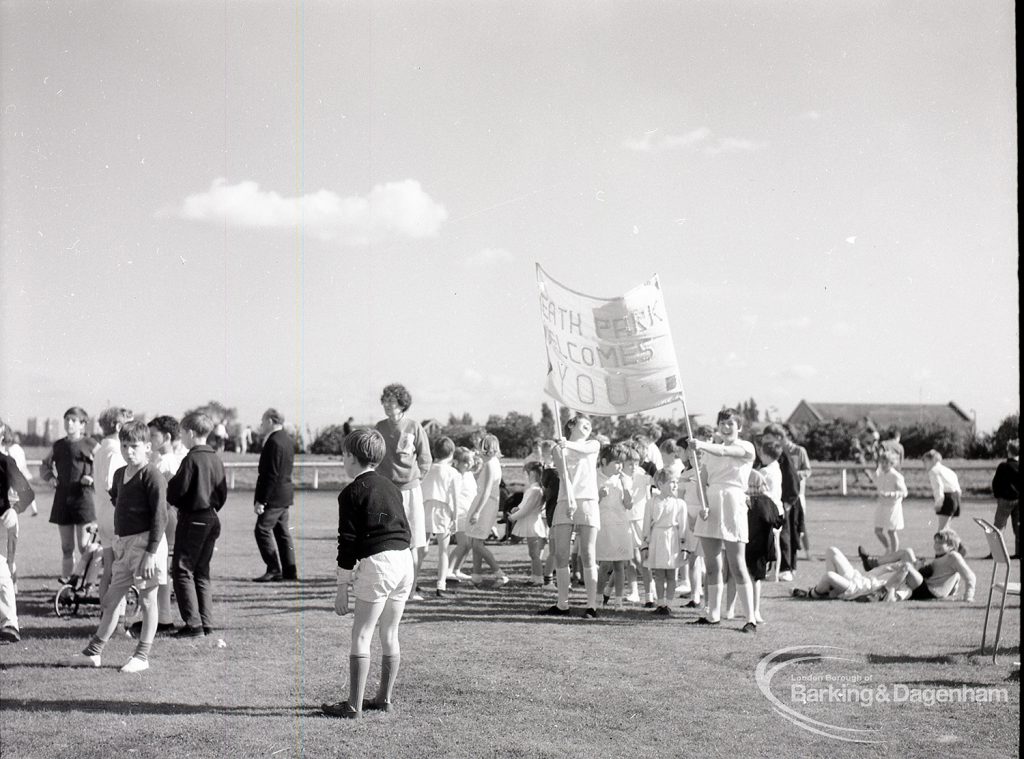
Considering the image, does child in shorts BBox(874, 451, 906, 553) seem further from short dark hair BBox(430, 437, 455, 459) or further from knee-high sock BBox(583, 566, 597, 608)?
short dark hair BBox(430, 437, 455, 459)

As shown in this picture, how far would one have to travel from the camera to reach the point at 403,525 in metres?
6.19

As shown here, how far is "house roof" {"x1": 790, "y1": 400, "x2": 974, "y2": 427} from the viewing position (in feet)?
206

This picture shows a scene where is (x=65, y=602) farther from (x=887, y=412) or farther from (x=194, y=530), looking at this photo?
(x=887, y=412)

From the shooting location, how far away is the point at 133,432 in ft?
24.8

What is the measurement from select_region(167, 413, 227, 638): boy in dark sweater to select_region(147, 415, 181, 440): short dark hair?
0.51 ft

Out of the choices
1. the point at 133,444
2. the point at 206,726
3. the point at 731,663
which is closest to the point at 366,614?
the point at 206,726

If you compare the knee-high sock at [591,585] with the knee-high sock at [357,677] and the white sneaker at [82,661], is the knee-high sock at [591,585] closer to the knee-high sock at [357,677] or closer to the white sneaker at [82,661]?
the knee-high sock at [357,677]

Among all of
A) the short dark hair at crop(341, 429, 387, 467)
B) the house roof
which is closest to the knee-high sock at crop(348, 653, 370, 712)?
the short dark hair at crop(341, 429, 387, 467)

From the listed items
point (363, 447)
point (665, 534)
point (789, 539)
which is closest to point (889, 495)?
point (789, 539)

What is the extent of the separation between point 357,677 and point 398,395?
3.83m

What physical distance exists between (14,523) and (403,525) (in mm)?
5145

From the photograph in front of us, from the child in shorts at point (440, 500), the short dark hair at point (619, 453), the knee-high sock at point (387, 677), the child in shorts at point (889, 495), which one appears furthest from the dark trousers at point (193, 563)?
the child in shorts at point (889, 495)

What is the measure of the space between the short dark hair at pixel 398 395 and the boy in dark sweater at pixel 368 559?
10.4ft
